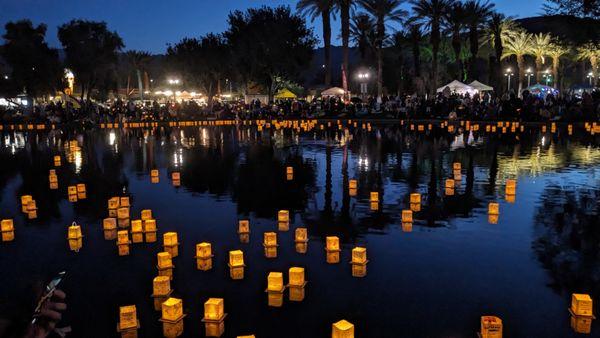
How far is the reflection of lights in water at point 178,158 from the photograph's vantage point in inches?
676

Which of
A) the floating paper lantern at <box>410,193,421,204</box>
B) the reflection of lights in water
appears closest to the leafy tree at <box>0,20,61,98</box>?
the reflection of lights in water

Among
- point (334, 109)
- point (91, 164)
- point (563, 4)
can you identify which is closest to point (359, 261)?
point (91, 164)

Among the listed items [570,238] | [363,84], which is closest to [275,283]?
[570,238]

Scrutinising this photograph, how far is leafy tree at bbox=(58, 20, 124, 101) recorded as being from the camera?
47.3m

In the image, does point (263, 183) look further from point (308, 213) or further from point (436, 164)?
point (436, 164)

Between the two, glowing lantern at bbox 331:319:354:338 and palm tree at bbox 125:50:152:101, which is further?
palm tree at bbox 125:50:152:101

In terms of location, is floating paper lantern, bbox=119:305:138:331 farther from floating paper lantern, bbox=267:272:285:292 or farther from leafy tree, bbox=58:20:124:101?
leafy tree, bbox=58:20:124:101

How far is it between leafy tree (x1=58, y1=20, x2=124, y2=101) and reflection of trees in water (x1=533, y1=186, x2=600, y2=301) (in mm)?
42913

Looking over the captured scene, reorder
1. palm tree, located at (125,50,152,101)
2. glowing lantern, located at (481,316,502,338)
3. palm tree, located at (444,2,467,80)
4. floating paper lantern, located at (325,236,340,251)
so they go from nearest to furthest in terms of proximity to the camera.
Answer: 1. glowing lantern, located at (481,316,502,338)
2. floating paper lantern, located at (325,236,340,251)
3. palm tree, located at (444,2,467,80)
4. palm tree, located at (125,50,152,101)

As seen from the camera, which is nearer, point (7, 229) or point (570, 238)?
point (570, 238)

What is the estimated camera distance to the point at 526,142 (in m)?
22.1

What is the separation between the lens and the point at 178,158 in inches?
730

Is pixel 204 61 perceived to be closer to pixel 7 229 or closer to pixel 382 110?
pixel 382 110

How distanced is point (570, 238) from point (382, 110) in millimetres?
32899
